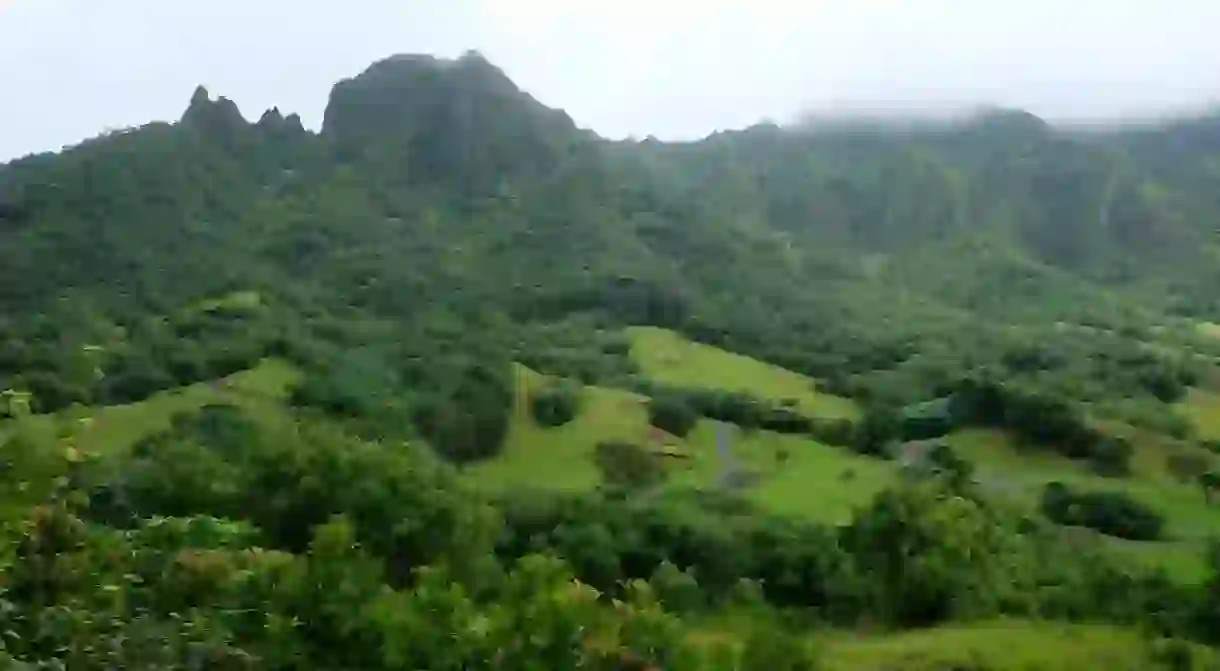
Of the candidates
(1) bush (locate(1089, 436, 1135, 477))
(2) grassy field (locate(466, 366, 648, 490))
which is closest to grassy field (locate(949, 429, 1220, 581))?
(1) bush (locate(1089, 436, 1135, 477))

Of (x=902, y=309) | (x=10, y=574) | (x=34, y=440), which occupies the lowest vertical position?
(x=902, y=309)

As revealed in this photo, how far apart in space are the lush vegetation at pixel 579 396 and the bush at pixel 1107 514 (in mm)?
163

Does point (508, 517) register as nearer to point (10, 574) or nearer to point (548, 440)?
point (548, 440)

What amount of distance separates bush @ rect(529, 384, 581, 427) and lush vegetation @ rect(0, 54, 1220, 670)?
0.25 m

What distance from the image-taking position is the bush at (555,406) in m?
57.8

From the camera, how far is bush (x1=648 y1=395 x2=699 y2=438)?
57.3 meters

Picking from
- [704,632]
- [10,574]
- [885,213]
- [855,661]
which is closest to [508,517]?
[704,632]

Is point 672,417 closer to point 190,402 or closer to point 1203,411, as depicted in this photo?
point 190,402

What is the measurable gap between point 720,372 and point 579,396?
1399cm

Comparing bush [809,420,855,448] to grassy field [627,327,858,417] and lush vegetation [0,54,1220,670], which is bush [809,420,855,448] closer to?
lush vegetation [0,54,1220,670]

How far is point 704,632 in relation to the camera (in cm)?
3259

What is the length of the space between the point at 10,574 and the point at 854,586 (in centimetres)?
2796

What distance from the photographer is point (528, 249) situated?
93.4 meters

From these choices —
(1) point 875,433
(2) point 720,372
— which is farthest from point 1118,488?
(2) point 720,372
